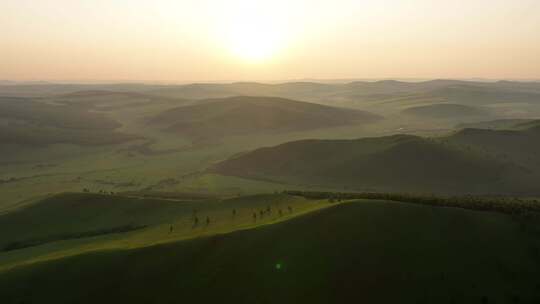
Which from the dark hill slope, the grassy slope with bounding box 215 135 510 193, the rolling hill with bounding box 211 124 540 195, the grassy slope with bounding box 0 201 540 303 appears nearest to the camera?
the grassy slope with bounding box 0 201 540 303

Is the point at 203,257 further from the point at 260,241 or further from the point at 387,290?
the point at 387,290

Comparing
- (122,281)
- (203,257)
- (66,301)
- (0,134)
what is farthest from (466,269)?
(0,134)

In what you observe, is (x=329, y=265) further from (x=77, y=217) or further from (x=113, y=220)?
(x=77, y=217)

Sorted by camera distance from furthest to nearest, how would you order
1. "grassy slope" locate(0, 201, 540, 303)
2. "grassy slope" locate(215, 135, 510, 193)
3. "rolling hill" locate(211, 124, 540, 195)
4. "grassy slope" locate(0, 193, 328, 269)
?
1. "grassy slope" locate(215, 135, 510, 193)
2. "rolling hill" locate(211, 124, 540, 195)
3. "grassy slope" locate(0, 193, 328, 269)
4. "grassy slope" locate(0, 201, 540, 303)

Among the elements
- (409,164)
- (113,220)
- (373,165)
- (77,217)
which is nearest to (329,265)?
(113,220)

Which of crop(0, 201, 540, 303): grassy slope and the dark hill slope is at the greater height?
crop(0, 201, 540, 303): grassy slope

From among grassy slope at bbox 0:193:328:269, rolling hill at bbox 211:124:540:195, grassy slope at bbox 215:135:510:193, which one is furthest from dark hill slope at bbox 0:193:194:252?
grassy slope at bbox 215:135:510:193

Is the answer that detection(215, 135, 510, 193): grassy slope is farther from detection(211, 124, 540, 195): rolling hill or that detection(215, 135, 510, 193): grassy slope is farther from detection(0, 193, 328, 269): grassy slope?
detection(0, 193, 328, 269): grassy slope
